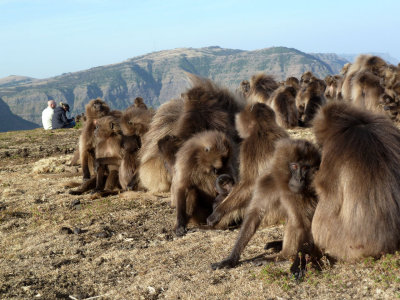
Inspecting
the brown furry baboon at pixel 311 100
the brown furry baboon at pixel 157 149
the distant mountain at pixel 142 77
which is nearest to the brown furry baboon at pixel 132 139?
the brown furry baboon at pixel 157 149

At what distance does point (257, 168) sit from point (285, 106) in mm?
8913

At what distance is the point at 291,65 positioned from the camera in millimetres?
93812

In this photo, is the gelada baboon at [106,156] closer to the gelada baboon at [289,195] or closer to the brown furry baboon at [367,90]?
the gelada baboon at [289,195]

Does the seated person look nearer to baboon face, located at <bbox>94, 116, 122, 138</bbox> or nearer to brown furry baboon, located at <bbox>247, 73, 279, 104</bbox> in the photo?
brown furry baboon, located at <bbox>247, 73, 279, 104</bbox>

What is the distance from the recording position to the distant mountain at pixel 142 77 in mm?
114750

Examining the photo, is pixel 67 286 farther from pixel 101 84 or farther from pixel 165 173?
pixel 101 84

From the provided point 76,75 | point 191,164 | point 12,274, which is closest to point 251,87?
point 191,164

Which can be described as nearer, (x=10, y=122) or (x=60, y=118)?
(x=60, y=118)

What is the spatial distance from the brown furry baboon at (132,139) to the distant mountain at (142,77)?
9393 centimetres

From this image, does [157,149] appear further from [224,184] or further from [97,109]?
[97,109]

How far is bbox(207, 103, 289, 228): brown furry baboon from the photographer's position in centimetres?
A: 478

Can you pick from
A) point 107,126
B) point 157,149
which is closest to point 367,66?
point 107,126

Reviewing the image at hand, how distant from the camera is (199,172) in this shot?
17.1 feet

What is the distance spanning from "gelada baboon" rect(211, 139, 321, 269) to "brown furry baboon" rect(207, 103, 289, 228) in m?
0.73
